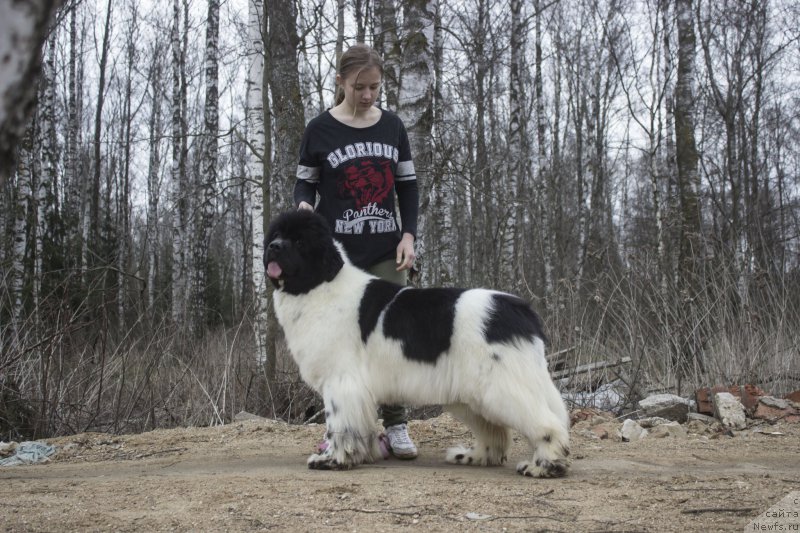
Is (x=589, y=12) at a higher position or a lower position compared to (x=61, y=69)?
higher

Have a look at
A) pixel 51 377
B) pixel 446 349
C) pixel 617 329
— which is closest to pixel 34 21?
pixel 446 349

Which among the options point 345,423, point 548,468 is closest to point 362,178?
point 345,423

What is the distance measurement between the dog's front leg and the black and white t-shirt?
972mm

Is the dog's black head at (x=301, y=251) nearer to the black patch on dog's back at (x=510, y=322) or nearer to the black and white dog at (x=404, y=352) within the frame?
the black and white dog at (x=404, y=352)

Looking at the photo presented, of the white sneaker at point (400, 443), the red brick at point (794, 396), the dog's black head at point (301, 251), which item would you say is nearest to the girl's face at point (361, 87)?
the dog's black head at point (301, 251)

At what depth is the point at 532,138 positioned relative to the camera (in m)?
25.0

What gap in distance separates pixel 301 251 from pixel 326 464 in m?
1.38

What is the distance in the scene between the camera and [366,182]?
15.2 feet

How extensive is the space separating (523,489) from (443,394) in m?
0.72

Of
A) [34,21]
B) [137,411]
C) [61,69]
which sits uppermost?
[61,69]

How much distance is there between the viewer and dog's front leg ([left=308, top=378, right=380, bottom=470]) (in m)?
4.15

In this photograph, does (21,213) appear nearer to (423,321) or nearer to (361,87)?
(361,87)

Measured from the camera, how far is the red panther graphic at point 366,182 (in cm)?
459

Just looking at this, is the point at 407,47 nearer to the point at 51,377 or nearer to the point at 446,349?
the point at 446,349
